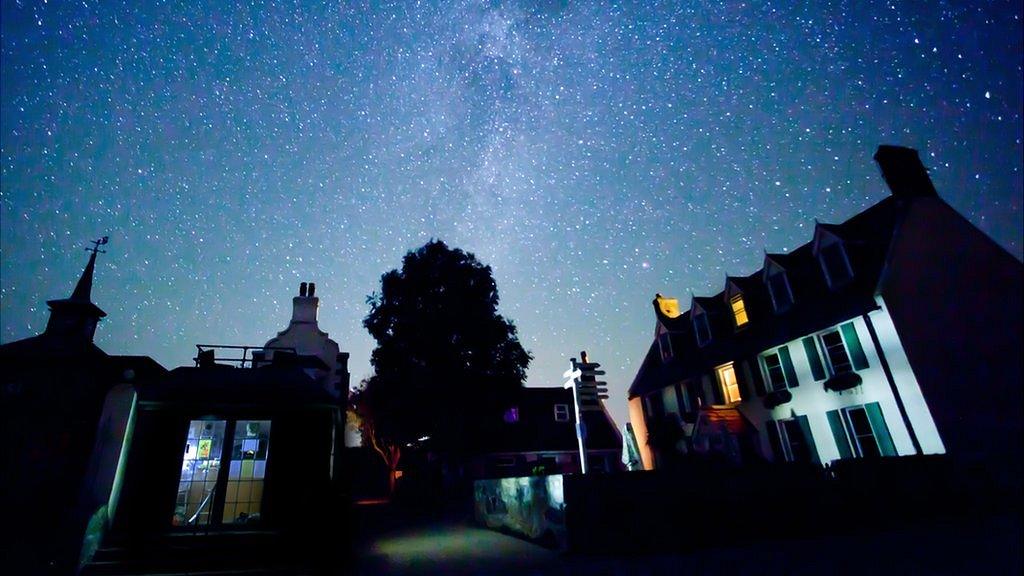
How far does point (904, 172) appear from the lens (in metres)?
18.1

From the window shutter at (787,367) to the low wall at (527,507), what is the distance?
12.9 meters

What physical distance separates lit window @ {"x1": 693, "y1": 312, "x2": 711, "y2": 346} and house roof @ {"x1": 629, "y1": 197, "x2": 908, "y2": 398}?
299 mm

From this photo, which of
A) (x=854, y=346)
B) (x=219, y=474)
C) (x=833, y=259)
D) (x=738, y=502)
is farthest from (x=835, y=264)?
(x=219, y=474)

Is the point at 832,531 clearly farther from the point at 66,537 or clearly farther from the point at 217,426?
the point at 66,537

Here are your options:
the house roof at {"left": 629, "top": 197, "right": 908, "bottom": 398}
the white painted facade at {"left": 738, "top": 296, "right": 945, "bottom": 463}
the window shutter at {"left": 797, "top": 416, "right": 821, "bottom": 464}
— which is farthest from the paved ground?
the house roof at {"left": 629, "top": 197, "right": 908, "bottom": 398}

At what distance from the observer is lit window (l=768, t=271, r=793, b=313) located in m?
19.8

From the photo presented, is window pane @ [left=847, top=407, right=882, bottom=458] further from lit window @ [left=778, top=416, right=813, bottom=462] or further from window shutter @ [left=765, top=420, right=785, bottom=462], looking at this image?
window shutter @ [left=765, top=420, right=785, bottom=462]

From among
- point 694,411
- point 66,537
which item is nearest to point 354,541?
point 66,537

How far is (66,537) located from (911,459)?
73.2 feet

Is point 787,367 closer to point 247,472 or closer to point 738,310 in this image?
point 738,310

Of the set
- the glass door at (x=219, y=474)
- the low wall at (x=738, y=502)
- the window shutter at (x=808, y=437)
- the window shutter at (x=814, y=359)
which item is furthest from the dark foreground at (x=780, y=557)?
the window shutter at (x=814, y=359)

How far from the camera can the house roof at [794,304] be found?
16.6 m

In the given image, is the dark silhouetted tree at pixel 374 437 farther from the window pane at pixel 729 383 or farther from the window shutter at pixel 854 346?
the window shutter at pixel 854 346

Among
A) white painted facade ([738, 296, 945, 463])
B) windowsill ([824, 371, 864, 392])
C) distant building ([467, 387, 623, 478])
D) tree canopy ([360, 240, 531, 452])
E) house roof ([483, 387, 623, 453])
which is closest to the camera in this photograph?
white painted facade ([738, 296, 945, 463])
